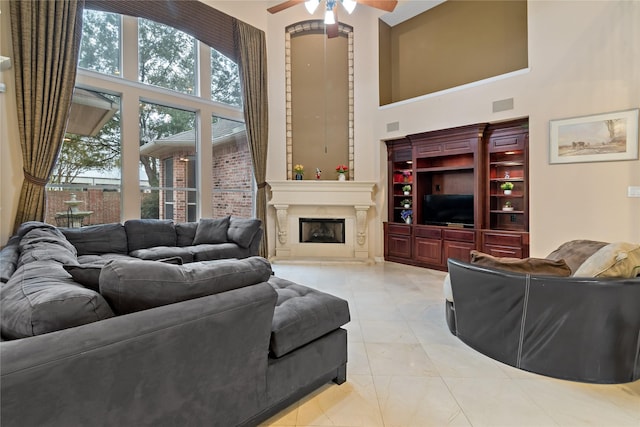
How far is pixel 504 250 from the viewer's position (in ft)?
15.1

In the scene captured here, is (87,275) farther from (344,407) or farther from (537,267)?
(537,267)

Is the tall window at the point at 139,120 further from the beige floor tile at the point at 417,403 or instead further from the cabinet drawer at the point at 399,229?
the beige floor tile at the point at 417,403

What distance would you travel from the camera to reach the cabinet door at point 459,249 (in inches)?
193

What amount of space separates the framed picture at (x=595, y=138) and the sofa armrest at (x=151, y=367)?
445 centimetres

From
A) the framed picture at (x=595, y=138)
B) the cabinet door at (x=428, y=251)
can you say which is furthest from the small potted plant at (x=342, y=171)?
the framed picture at (x=595, y=138)

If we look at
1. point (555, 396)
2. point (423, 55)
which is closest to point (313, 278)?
point (555, 396)

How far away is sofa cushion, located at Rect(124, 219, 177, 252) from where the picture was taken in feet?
14.2

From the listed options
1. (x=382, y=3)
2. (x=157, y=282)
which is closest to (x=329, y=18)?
(x=382, y=3)

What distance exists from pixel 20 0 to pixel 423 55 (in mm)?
6003

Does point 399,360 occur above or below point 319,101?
below

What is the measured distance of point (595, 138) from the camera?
12.5 ft

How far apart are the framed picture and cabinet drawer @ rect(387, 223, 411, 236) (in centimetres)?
239

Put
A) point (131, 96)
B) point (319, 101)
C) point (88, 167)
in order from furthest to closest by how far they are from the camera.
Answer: point (319, 101) < point (131, 96) < point (88, 167)

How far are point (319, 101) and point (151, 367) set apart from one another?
19.6 ft
